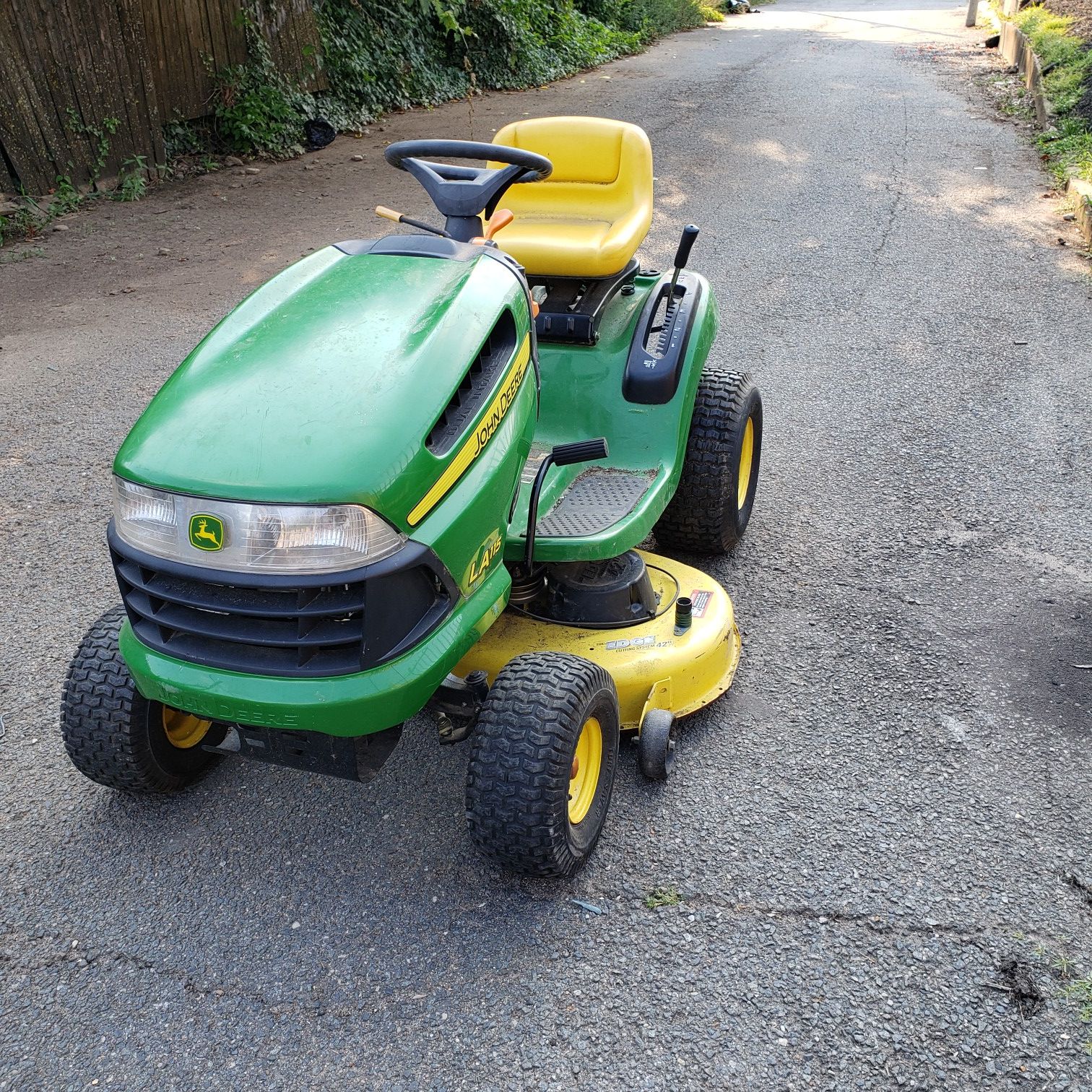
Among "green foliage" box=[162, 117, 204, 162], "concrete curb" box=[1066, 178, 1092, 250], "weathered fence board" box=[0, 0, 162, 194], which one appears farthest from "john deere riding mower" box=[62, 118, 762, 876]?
"green foliage" box=[162, 117, 204, 162]

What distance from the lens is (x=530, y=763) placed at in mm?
2121

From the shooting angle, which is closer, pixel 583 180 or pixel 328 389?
pixel 328 389

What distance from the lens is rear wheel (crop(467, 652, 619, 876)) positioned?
83.7 inches

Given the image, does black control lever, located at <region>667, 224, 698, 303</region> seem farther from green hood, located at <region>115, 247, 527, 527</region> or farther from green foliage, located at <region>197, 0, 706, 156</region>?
green foliage, located at <region>197, 0, 706, 156</region>

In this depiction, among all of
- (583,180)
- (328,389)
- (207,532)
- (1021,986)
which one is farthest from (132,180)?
(1021,986)

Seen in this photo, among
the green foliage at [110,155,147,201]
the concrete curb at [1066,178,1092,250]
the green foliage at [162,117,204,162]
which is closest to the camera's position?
the concrete curb at [1066,178,1092,250]

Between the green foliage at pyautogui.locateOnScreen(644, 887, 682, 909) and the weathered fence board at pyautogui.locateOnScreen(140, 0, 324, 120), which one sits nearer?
the green foliage at pyautogui.locateOnScreen(644, 887, 682, 909)

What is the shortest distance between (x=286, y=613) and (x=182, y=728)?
824 mm

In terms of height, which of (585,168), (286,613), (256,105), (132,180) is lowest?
(132,180)

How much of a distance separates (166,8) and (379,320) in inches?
293

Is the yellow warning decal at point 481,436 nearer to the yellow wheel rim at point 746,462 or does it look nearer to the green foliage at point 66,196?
the yellow wheel rim at point 746,462

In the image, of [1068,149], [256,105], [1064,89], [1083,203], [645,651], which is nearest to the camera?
[645,651]

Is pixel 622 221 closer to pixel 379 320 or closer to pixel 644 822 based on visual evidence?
pixel 379 320

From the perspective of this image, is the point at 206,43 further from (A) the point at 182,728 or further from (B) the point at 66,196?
(A) the point at 182,728
